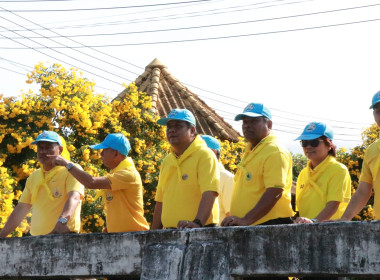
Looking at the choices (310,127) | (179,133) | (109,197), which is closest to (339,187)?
(310,127)

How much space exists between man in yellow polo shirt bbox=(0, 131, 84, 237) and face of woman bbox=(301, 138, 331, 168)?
1902 millimetres

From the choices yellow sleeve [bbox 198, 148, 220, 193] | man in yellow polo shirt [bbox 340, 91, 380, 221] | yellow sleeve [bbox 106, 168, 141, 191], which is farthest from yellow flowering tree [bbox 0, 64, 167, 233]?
man in yellow polo shirt [bbox 340, 91, 380, 221]

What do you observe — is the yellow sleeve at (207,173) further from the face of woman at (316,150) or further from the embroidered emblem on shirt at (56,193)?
the embroidered emblem on shirt at (56,193)

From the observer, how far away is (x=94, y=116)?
35.1ft

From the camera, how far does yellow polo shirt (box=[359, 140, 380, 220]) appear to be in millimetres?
4680

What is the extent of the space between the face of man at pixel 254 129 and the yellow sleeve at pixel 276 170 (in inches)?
10.6

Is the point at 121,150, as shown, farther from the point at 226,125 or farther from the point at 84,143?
the point at 226,125

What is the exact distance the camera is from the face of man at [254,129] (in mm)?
5313

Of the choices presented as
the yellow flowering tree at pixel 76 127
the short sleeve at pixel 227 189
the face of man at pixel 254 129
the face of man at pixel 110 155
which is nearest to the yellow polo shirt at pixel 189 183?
the face of man at pixel 254 129

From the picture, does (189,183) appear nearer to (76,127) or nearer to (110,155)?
(110,155)

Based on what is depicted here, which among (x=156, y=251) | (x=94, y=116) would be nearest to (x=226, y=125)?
(x=94, y=116)

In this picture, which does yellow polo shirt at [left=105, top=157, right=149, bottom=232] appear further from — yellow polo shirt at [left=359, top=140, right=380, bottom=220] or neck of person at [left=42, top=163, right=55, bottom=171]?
yellow polo shirt at [left=359, top=140, right=380, bottom=220]

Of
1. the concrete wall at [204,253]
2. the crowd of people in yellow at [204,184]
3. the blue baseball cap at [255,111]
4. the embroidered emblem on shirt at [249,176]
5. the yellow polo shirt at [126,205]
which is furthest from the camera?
the yellow polo shirt at [126,205]

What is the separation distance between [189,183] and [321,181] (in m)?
1.04
